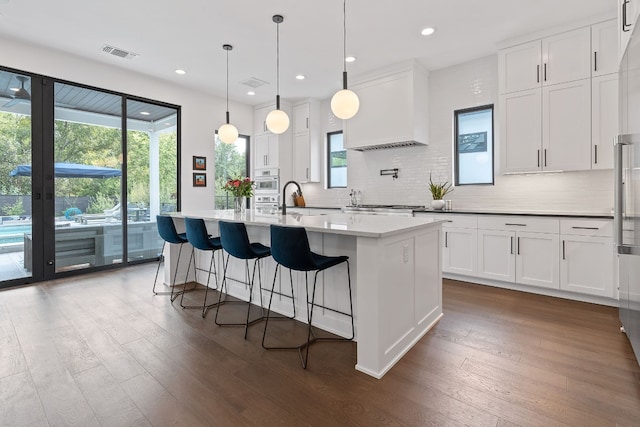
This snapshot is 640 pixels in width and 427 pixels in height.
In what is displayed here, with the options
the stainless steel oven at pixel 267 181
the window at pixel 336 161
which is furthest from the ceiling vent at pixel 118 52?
the window at pixel 336 161

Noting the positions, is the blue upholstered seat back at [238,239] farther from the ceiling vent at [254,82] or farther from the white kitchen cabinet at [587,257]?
the ceiling vent at [254,82]

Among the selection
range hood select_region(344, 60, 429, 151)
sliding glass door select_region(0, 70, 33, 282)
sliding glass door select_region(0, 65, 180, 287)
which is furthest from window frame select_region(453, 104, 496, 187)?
sliding glass door select_region(0, 70, 33, 282)

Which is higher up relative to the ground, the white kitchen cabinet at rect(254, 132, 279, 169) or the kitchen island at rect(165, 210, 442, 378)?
the white kitchen cabinet at rect(254, 132, 279, 169)

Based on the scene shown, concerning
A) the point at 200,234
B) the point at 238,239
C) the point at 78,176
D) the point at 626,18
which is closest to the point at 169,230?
the point at 200,234

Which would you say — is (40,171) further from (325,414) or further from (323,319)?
(325,414)

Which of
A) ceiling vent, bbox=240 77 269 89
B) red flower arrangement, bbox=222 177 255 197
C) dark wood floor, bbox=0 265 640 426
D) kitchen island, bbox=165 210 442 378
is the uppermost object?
ceiling vent, bbox=240 77 269 89

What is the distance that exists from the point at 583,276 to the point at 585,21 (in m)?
2.69

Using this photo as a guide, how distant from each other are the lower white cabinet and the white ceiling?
7.75 ft

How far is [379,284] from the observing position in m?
2.05

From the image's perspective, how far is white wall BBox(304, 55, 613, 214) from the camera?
388 centimetres

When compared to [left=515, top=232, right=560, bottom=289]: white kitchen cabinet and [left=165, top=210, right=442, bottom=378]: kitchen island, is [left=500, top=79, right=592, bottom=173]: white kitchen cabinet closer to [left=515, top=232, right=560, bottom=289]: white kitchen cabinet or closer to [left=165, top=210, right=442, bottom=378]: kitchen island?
[left=515, top=232, right=560, bottom=289]: white kitchen cabinet

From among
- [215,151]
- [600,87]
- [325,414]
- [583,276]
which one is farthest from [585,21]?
[215,151]

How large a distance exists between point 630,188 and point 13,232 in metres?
6.14

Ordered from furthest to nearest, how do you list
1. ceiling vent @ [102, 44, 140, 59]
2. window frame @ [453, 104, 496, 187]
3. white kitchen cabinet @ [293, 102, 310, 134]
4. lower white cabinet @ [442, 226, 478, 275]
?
white kitchen cabinet @ [293, 102, 310, 134] → window frame @ [453, 104, 496, 187] → ceiling vent @ [102, 44, 140, 59] → lower white cabinet @ [442, 226, 478, 275]
